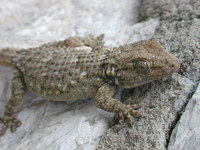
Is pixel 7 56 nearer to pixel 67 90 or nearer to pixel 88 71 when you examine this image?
pixel 67 90

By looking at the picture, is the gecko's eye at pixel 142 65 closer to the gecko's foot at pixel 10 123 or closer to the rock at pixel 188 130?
the rock at pixel 188 130

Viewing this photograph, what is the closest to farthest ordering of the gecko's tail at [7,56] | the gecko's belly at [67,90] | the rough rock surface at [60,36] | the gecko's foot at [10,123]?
the rough rock surface at [60,36] → the gecko's belly at [67,90] → the gecko's foot at [10,123] → the gecko's tail at [7,56]

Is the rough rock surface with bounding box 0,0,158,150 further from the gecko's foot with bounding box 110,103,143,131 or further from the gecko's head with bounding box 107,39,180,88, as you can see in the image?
the gecko's head with bounding box 107,39,180,88

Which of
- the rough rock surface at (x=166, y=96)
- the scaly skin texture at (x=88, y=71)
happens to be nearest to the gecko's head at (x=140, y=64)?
the scaly skin texture at (x=88, y=71)

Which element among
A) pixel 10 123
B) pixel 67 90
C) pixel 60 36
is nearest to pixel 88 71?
pixel 67 90

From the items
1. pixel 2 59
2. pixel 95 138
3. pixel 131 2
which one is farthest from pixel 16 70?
pixel 131 2

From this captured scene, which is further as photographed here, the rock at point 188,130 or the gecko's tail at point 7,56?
the gecko's tail at point 7,56
